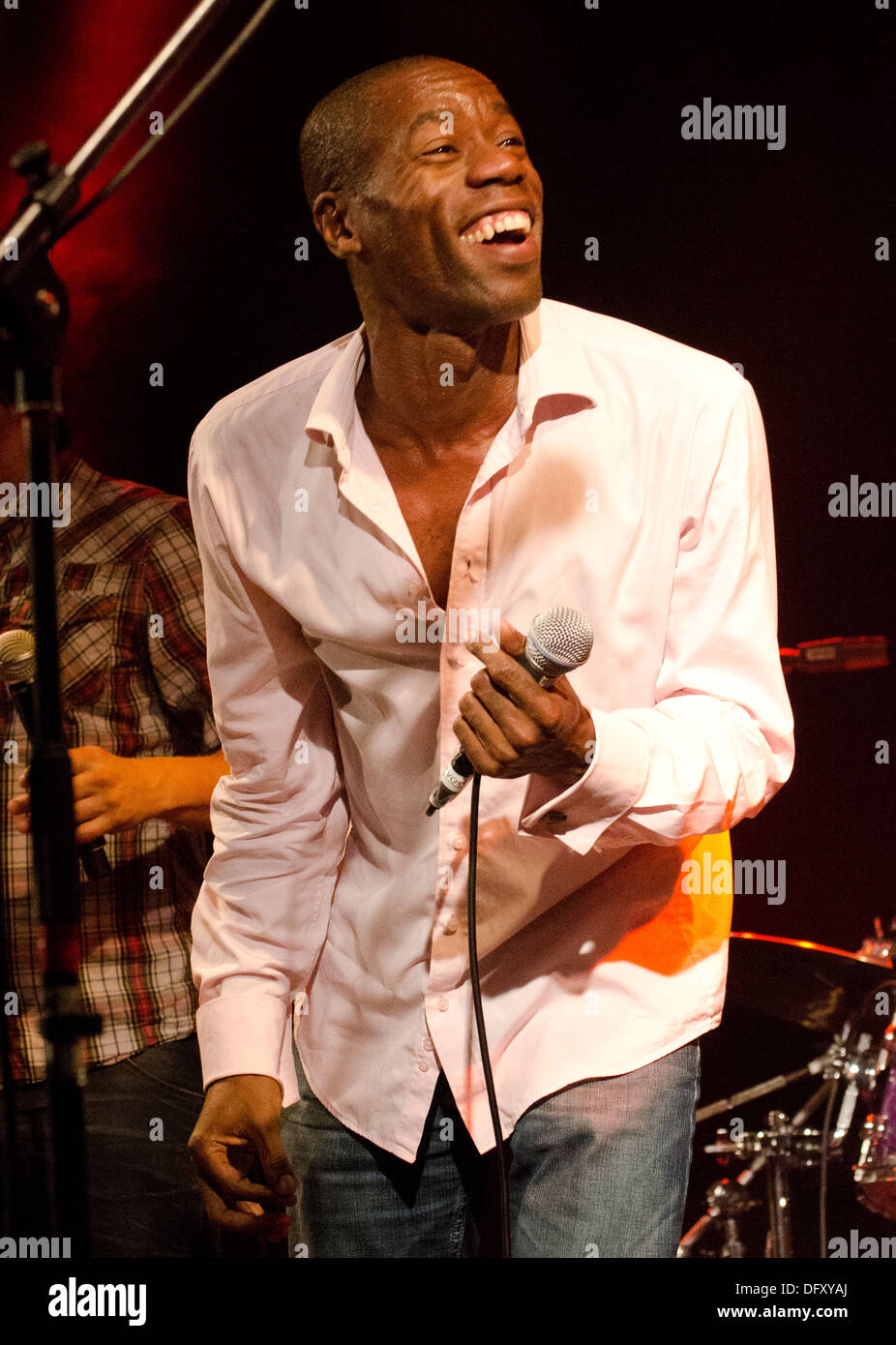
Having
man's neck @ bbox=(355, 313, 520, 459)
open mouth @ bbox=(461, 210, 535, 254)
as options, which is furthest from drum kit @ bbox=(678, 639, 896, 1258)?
open mouth @ bbox=(461, 210, 535, 254)

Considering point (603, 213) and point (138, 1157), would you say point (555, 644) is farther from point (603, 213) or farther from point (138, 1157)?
point (138, 1157)

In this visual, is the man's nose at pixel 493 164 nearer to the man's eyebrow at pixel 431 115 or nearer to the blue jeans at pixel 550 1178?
the man's eyebrow at pixel 431 115

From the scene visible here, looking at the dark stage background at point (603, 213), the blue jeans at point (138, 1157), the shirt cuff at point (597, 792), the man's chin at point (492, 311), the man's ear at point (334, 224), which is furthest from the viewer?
the blue jeans at point (138, 1157)

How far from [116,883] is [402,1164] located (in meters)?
0.85

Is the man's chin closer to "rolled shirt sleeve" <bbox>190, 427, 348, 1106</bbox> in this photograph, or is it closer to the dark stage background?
the dark stage background

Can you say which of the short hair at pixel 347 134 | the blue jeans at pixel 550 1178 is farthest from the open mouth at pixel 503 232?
the blue jeans at pixel 550 1178

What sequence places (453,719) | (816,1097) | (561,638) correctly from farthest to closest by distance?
(816,1097) < (453,719) < (561,638)

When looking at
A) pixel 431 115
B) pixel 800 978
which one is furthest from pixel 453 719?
pixel 800 978

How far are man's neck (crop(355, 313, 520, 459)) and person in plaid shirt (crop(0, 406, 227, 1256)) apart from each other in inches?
24.1

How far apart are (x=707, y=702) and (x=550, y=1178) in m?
0.76

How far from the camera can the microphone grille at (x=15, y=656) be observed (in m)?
2.12

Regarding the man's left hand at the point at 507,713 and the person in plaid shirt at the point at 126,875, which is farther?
the person in plaid shirt at the point at 126,875

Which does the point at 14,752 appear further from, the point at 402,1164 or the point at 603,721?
the point at 603,721

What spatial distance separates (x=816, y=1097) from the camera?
3.18m
